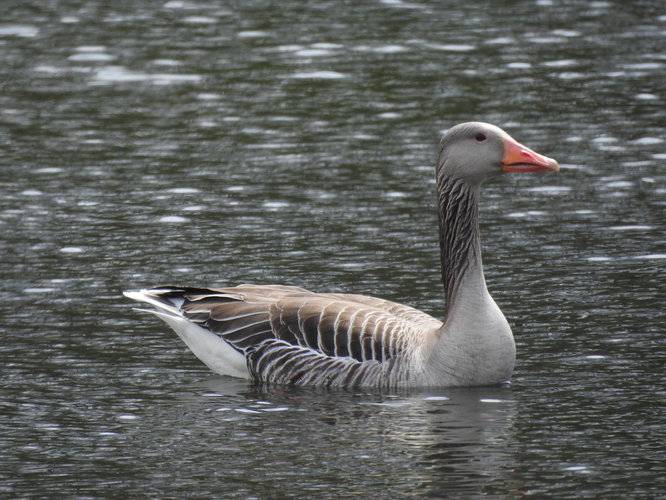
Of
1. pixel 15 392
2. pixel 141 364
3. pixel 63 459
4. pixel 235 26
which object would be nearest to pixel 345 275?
pixel 141 364

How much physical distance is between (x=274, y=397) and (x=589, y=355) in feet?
10.0

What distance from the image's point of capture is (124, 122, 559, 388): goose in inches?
546

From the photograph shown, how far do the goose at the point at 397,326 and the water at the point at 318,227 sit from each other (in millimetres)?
249

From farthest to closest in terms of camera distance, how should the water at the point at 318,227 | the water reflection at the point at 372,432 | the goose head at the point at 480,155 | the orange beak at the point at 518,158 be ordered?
the goose head at the point at 480,155 < the orange beak at the point at 518,158 < the water at the point at 318,227 < the water reflection at the point at 372,432

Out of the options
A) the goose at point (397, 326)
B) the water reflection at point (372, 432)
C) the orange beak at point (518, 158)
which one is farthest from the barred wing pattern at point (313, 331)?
the orange beak at point (518, 158)

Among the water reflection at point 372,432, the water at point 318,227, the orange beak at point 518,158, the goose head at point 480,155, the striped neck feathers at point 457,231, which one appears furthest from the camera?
the striped neck feathers at point 457,231

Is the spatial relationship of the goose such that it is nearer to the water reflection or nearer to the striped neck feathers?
the striped neck feathers

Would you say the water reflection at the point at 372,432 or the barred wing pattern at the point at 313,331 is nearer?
the water reflection at the point at 372,432

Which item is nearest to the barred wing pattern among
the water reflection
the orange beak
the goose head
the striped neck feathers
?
the water reflection

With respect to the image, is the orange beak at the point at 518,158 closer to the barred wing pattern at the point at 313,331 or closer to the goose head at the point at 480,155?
the goose head at the point at 480,155

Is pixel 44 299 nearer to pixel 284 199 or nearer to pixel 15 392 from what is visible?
pixel 15 392

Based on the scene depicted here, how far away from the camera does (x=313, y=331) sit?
1424 centimetres

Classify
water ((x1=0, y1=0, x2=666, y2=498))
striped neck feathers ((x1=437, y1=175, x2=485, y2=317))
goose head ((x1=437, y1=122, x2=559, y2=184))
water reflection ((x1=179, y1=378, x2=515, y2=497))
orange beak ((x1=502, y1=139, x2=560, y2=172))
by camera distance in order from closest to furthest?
1. water reflection ((x1=179, y1=378, x2=515, y2=497))
2. water ((x1=0, y1=0, x2=666, y2=498))
3. orange beak ((x1=502, y1=139, x2=560, y2=172))
4. goose head ((x1=437, y1=122, x2=559, y2=184))
5. striped neck feathers ((x1=437, y1=175, x2=485, y2=317))

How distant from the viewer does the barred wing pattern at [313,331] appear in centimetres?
1404
